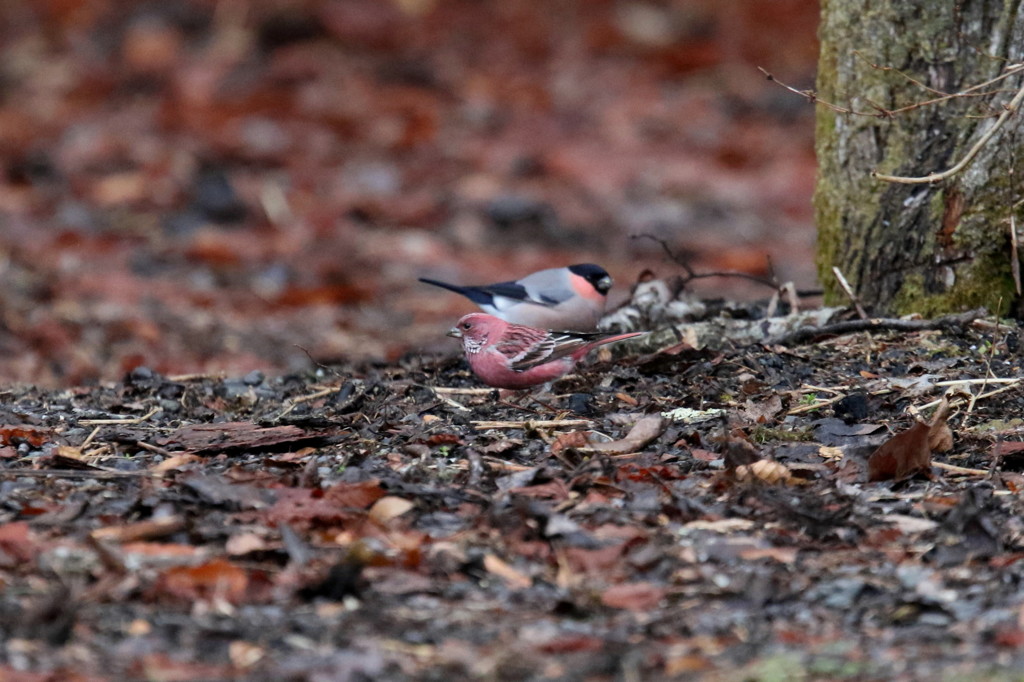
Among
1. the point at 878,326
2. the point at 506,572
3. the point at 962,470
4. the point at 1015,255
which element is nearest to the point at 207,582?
the point at 506,572

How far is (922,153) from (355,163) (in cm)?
751

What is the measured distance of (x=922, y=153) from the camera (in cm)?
539

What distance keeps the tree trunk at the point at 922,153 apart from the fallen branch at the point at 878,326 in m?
0.23

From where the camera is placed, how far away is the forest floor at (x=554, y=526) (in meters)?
3.03

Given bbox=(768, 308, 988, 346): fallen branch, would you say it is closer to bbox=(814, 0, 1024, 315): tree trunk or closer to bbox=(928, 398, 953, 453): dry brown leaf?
bbox=(814, 0, 1024, 315): tree trunk

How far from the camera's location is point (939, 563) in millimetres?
3498

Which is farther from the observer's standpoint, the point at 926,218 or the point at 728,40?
the point at 728,40

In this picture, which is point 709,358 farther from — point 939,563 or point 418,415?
point 939,563

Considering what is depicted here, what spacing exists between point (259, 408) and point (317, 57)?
9.19 m

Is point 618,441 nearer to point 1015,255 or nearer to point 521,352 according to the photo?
point 521,352

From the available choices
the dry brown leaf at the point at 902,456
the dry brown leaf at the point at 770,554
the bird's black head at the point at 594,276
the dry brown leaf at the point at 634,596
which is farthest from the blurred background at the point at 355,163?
the dry brown leaf at the point at 634,596

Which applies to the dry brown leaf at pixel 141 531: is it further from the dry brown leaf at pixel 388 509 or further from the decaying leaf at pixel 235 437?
the decaying leaf at pixel 235 437

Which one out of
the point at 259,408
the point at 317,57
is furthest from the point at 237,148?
the point at 259,408

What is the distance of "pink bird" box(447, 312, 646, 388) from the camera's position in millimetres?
5203
